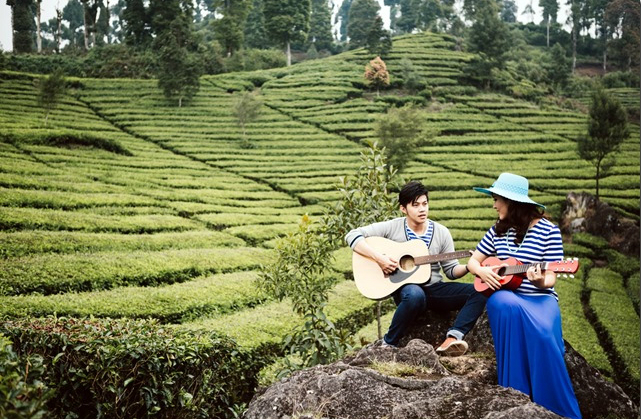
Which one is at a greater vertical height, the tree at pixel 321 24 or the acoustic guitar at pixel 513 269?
the tree at pixel 321 24

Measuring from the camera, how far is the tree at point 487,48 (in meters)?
21.5

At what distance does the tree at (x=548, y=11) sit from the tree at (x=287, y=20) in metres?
9.07

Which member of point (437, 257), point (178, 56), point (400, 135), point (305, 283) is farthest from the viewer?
point (178, 56)

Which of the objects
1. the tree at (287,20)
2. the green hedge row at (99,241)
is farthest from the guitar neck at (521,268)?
the tree at (287,20)

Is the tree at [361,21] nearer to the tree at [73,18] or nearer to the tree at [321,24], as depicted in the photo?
the tree at [321,24]

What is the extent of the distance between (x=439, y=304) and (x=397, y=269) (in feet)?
1.56

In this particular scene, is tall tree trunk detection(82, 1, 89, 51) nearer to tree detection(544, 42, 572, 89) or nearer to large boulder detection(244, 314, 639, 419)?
large boulder detection(244, 314, 639, 419)

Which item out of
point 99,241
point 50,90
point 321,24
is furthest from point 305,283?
point 321,24

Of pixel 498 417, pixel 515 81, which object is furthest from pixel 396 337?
pixel 515 81

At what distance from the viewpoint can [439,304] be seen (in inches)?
192

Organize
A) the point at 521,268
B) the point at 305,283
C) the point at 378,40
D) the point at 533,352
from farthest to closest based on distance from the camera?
the point at 378,40 < the point at 305,283 < the point at 521,268 < the point at 533,352

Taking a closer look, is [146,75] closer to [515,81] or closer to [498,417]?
[515,81]

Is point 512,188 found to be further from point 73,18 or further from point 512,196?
point 73,18

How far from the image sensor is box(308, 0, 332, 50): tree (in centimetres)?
2433
